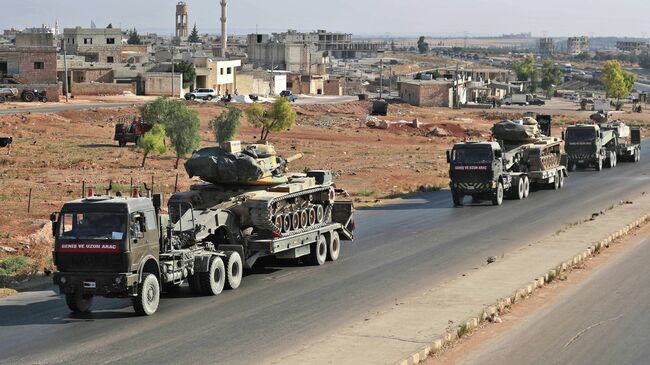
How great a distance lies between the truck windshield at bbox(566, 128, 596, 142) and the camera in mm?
63681

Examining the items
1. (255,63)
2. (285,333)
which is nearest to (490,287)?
(285,333)

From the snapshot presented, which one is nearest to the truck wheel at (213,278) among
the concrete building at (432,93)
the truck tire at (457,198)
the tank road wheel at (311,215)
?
the tank road wheel at (311,215)

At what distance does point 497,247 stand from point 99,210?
46.7 feet

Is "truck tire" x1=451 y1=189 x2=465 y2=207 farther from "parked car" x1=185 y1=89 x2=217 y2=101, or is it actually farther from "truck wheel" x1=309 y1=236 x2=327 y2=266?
"parked car" x1=185 y1=89 x2=217 y2=101

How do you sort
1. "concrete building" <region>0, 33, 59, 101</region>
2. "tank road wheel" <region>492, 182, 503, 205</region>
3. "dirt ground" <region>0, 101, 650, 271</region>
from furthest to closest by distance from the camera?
"concrete building" <region>0, 33, 59, 101</region>, "tank road wheel" <region>492, 182, 503, 205</region>, "dirt ground" <region>0, 101, 650, 271</region>

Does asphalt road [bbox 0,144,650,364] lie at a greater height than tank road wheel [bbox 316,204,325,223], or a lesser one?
lesser

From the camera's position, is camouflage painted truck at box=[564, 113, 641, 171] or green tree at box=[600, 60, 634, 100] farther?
green tree at box=[600, 60, 634, 100]

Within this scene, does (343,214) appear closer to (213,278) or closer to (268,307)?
(213,278)

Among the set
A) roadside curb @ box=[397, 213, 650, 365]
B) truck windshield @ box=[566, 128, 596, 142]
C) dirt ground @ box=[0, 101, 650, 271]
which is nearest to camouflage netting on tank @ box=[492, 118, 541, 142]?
dirt ground @ box=[0, 101, 650, 271]

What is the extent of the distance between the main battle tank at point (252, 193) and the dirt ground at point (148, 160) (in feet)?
15.3

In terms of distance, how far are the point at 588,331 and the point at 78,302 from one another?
9.69m

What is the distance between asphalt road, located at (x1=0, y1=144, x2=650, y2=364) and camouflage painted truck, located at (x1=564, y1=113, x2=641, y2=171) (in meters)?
24.8

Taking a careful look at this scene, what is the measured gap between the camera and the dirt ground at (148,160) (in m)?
40.9

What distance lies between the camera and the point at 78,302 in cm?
2348
